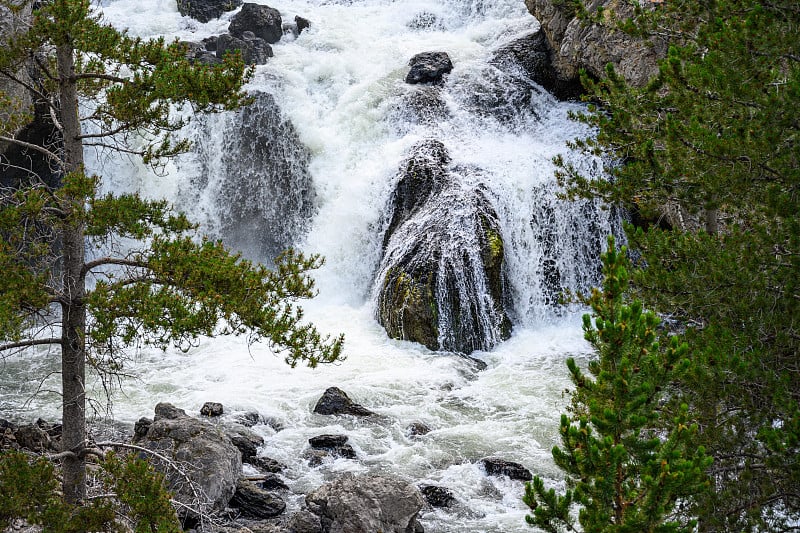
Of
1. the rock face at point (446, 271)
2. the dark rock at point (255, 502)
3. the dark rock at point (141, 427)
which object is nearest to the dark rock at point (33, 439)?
the dark rock at point (141, 427)

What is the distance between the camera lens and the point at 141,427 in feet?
37.4

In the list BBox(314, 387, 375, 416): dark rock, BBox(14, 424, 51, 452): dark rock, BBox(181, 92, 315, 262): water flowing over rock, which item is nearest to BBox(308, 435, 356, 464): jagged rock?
BBox(314, 387, 375, 416): dark rock

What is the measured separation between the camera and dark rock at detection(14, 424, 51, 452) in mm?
10461

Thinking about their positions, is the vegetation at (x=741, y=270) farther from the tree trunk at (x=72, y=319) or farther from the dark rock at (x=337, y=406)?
the dark rock at (x=337, y=406)

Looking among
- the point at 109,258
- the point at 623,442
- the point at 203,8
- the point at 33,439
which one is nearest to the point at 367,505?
the point at 109,258

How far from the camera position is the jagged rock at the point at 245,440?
11409 mm

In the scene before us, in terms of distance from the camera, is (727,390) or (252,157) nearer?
(727,390)

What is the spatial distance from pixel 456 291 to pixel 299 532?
28.1 feet

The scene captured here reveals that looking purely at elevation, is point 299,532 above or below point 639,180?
below

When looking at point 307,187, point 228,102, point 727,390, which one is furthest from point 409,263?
point 727,390

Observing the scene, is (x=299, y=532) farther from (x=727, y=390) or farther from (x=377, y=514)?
(x=727, y=390)

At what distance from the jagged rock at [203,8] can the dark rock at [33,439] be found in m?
21.1

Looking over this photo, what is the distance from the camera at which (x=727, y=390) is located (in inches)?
228

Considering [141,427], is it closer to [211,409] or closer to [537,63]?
[211,409]
